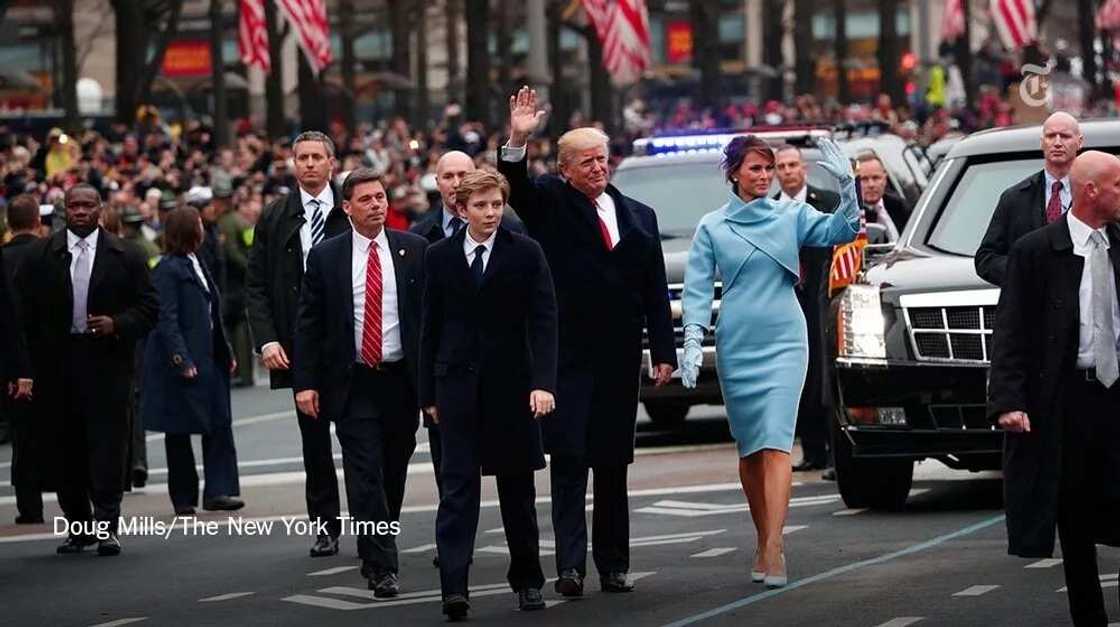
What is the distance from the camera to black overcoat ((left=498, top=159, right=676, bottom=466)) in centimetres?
1160

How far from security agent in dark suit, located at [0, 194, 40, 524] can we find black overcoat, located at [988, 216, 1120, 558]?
5.73 metres

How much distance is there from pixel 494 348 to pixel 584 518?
0.86m

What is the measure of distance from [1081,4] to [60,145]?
1309 inches

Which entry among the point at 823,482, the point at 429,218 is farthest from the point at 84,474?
Result: the point at 823,482

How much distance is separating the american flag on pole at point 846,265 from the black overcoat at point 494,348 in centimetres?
341

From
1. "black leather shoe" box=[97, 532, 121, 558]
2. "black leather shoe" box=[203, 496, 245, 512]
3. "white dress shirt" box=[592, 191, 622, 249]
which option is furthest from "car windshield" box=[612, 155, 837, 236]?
"white dress shirt" box=[592, 191, 622, 249]

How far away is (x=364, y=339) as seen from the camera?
12.2m

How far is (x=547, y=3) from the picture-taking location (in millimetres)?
68312

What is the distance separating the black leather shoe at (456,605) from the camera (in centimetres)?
1087

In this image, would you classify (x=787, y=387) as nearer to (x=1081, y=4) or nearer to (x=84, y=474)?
(x=84, y=474)

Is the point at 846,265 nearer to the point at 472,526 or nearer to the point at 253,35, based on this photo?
the point at 472,526

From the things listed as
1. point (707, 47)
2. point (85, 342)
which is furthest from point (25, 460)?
point (707, 47)

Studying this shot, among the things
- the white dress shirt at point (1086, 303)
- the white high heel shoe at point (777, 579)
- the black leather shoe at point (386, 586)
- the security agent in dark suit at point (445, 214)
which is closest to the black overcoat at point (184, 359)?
the security agent in dark suit at point (445, 214)

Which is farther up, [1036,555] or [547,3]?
[547,3]
